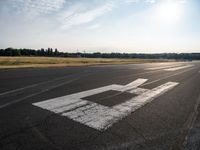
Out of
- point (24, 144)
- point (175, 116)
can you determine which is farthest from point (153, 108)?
point (24, 144)

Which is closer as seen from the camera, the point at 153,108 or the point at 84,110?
the point at 84,110

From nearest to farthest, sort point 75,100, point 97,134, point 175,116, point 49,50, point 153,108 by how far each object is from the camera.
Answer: point 97,134, point 175,116, point 153,108, point 75,100, point 49,50

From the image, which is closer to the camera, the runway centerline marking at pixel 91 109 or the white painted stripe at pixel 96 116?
the white painted stripe at pixel 96 116

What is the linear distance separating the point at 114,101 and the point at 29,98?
2.40 meters

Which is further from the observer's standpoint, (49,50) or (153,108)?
(49,50)

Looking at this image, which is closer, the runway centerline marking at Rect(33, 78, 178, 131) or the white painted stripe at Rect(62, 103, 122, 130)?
the white painted stripe at Rect(62, 103, 122, 130)

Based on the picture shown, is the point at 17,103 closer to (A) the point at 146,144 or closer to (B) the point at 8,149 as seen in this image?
(B) the point at 8,149

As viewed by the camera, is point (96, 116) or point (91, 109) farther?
point (91, 109)

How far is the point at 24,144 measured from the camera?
9.50 ft

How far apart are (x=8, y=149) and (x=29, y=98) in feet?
10.5

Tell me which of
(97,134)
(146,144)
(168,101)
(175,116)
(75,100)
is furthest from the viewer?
(168,101)

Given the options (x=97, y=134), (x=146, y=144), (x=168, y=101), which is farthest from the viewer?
(x=168, y=101)

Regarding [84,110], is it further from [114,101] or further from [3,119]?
[3,119]

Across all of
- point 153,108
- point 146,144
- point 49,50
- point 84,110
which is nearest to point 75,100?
point 84,110
